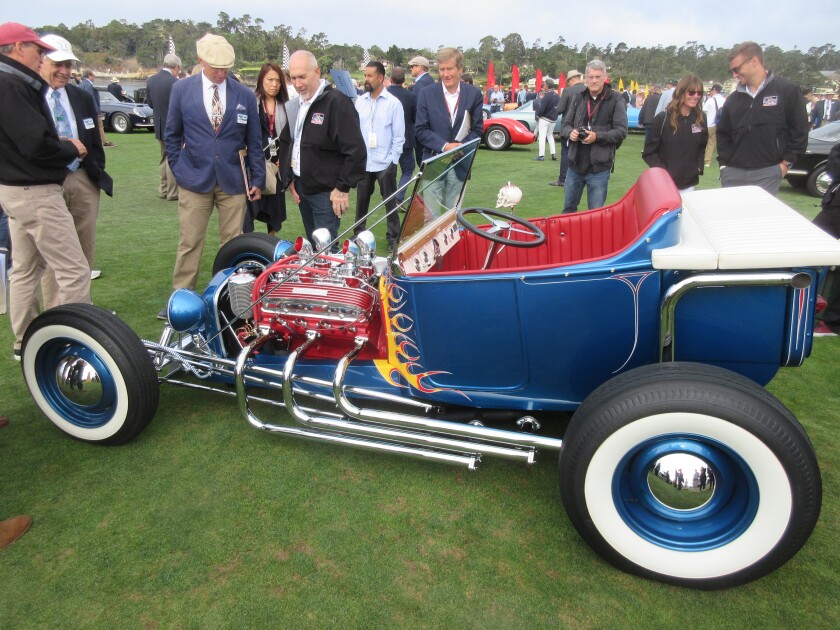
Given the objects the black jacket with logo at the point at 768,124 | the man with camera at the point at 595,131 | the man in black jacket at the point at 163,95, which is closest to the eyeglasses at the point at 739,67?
the black jacket with logo at the point at 768,124

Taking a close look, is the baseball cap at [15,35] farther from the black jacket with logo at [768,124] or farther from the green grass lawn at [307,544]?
the black jacket with logo at [768,124]

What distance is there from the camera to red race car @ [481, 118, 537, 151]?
13492 millimetres

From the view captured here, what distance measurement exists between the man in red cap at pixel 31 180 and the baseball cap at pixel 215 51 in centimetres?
90

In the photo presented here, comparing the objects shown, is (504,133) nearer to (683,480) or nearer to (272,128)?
(272,128)

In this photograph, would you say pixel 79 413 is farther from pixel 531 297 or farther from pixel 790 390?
pixel 790 390

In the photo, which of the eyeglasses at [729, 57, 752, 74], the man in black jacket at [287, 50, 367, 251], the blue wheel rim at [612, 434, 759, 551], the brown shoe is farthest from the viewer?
the eyeglasses at [729, 57, 752, 74]

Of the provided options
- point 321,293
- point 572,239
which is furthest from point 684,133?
point 321,293

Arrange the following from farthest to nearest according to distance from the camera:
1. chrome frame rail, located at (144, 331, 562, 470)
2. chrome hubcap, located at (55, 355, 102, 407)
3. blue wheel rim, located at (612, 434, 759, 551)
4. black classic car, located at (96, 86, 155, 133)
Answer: black classic car, located at (96, 86, 155, 133), chrome hubcap, located at (55, 355, 102, 407), chrome frame rail, located at (144, 331, 562, 470), blue wheel rim, located at (612, 434, 759, 551)

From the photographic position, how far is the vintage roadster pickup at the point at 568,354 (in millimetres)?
1947

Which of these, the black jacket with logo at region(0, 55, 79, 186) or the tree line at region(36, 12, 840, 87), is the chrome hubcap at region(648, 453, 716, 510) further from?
the tree line at region(36, 12, 840, 87)

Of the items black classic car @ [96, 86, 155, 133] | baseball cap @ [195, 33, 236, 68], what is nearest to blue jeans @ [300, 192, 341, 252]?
baseball cap @ [195, 33, 236, 68]

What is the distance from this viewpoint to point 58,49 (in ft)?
11.7

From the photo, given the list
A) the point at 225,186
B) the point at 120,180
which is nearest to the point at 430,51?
the point at 120,180

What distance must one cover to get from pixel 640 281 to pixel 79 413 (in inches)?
106
